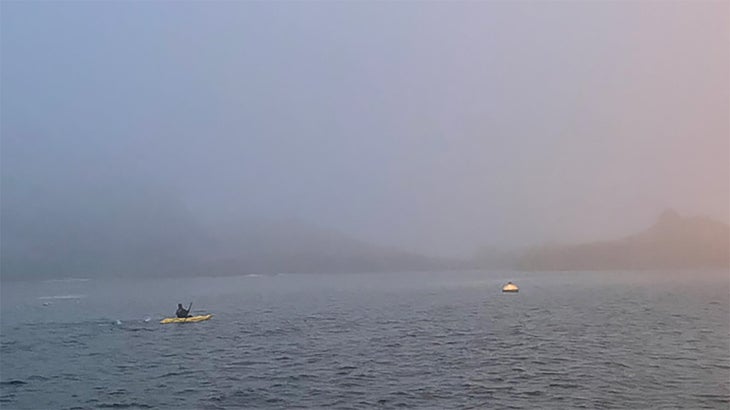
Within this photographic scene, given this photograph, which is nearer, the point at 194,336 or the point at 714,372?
the point at 714,372

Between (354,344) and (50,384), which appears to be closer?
(50,384)

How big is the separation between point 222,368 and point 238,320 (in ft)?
129

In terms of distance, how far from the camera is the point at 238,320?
85062 millimetres

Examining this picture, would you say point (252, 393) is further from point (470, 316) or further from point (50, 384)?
point (470, 316)

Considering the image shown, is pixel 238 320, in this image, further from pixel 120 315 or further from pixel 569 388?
pixel 569 388

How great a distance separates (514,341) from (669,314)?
34.0 meters

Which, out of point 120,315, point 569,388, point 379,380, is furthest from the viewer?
point 120,315

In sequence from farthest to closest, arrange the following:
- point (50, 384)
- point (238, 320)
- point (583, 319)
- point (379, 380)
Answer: point (238, 320)
point (583, 319)
point (50, 384)
point (379, 380)

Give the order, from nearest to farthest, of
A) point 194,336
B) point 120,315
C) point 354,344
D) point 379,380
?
point 379,380 < point 354,344 < point 194,336 < point 120,315

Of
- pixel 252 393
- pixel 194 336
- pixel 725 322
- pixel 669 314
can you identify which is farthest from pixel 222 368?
pixel 669 314

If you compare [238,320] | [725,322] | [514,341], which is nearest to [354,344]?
[514,341]

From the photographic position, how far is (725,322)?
72.5 metres

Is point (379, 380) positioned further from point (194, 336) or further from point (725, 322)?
point (725, 322)

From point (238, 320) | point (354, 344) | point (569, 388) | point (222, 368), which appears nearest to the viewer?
point (569, 388)
